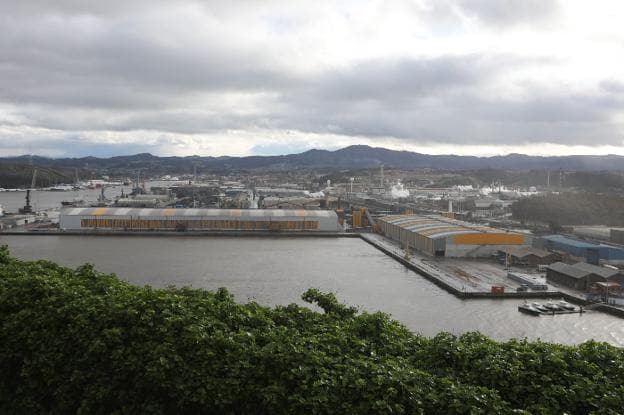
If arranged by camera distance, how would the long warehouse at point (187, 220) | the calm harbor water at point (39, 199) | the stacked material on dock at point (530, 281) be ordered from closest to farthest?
1. the stacked material on dock at point (530, 281)
2. the long warehouse at point (187, 220)
3. the calm harbor water at point (39, 199)

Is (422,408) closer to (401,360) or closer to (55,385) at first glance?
(401,360)

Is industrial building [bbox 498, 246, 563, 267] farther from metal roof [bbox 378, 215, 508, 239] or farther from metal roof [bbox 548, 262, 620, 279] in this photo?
metal roof [bbox 548, 262, 620, 279]

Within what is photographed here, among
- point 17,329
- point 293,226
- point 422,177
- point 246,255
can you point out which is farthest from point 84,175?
point 17,329

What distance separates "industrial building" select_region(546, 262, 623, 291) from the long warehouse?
6867 millimetres

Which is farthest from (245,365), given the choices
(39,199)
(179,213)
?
(39,199)

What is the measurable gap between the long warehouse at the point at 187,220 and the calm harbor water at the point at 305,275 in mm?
926

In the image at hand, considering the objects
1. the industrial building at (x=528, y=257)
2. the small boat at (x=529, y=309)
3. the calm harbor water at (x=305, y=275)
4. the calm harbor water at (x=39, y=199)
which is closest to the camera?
the calm harbor water at (x=305, y=275)

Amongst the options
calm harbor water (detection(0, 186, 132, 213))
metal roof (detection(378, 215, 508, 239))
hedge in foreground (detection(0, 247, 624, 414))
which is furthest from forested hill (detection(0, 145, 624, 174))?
hedge in foreground (detection(0, 247, 624, 414))

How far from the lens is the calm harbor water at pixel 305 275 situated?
5.88 m

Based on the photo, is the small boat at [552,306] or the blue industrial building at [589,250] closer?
the small boat at [552,306]

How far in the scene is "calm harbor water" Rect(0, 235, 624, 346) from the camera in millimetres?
5883

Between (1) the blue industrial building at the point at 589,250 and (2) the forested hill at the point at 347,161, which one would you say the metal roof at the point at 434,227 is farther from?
(2) the forested hill at the point at 347,161

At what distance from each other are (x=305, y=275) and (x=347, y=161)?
88.4 meters

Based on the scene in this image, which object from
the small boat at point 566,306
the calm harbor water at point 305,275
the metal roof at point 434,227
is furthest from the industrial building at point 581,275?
the metal roof at point 434,227
